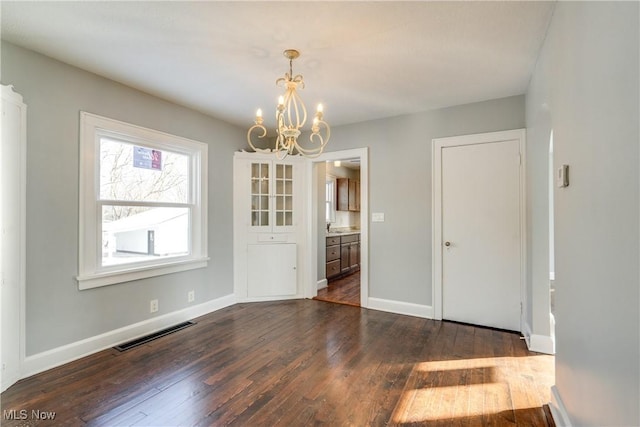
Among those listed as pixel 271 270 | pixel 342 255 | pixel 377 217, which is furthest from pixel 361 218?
pixel 342 255

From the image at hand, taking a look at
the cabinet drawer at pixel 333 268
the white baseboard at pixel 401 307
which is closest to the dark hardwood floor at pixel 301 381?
the white baseboard at pixel 401 307

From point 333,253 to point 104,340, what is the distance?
3.65 m

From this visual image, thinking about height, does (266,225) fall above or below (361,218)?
below

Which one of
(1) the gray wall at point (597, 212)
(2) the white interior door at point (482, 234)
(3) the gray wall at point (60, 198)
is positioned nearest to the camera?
(1) the gray wall at point (597, 212)

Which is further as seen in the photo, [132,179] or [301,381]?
[132,179]

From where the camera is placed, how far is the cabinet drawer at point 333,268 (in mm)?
5416

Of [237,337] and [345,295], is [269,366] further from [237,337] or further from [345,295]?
[345,295]

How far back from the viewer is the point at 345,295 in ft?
15.0

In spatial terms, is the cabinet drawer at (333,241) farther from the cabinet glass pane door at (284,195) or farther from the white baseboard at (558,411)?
the white baseboard at (558,411)

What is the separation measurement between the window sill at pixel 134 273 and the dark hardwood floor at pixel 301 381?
624mm

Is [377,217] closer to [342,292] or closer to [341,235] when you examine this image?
[342,292]

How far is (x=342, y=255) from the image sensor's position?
588cm

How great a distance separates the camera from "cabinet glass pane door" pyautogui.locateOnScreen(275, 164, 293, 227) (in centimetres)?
438

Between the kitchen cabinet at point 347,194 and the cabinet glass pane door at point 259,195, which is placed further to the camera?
the kitchen cabinet at point 347,194
